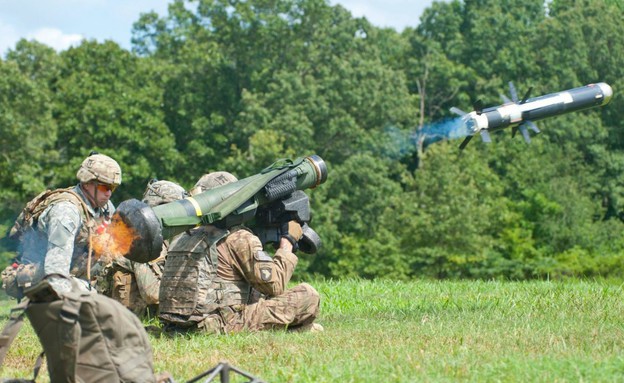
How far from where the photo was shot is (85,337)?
22.6 feet

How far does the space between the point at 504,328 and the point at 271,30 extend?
44.0 m

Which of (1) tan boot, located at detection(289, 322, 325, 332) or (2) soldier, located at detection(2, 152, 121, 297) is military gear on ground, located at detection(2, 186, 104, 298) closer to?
(2) soldier, located at detection(2, 152, 121, 297)

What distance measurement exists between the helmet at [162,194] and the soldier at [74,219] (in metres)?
1.12

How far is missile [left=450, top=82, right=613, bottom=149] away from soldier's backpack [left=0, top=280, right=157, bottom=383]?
22.3 ft

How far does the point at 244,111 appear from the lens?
49719 millimetres

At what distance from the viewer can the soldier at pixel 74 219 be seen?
9477 millimetres

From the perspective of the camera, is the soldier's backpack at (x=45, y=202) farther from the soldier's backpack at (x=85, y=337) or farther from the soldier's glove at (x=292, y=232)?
the soldier's backpack at (x=85, y=337)

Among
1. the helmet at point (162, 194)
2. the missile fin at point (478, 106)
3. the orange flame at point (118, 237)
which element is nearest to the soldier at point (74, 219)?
the orange flame at point (118, 237)

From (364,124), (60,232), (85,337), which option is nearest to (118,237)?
(60,232)

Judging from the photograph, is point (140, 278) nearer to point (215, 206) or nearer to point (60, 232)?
point (215, 206)

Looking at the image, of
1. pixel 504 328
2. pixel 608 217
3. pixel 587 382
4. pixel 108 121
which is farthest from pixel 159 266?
pixel 608 217

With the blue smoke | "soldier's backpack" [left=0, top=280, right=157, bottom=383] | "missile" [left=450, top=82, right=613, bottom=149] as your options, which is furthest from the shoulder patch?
the blue smoke

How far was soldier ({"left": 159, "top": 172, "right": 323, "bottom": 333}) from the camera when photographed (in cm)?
1006

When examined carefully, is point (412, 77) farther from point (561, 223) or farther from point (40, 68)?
point (40, 68)
